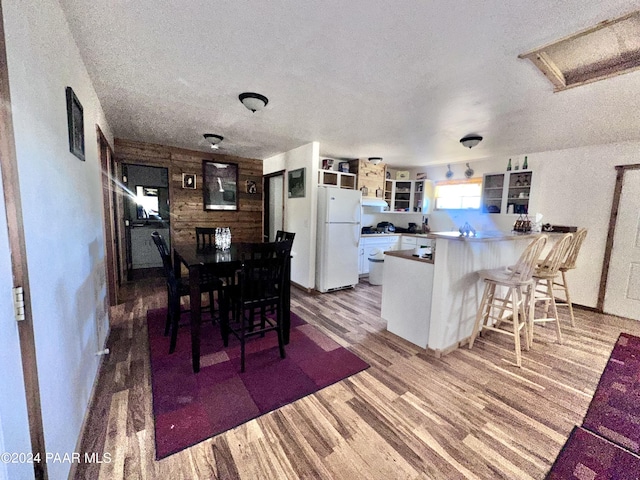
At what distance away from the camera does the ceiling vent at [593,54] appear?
57.7 inches

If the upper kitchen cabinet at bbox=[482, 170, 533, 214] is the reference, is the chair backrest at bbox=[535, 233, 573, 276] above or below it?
below

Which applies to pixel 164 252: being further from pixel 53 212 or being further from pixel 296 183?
pixel 296 183

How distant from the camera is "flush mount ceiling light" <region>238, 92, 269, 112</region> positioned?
233 cm

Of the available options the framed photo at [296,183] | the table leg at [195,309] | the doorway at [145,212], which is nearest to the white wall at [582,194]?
the framed photo at [296,183]

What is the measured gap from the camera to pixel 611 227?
356cm

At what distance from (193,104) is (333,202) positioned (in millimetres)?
2221

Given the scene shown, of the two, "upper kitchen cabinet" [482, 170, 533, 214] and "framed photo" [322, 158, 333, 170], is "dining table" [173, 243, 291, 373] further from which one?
"upper kitchen cabinet" [482, 170, 533, 214]

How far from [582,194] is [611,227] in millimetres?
574

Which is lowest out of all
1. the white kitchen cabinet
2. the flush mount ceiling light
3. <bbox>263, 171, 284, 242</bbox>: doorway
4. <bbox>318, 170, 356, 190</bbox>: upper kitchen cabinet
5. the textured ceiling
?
the white kitchen cabinet

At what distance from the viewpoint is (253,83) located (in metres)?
2.16

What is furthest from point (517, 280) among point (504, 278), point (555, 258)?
point (555, 258)

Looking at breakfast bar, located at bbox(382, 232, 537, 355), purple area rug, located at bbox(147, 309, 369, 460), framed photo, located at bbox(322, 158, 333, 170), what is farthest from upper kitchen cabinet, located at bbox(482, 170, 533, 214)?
purple area rug, located at bbox(147, 309, 369, 460)

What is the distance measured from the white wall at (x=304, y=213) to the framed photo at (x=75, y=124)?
2.73m

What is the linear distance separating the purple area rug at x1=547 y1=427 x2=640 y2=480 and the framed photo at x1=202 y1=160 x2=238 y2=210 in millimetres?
5424
